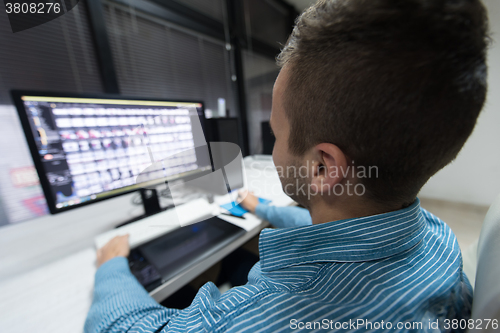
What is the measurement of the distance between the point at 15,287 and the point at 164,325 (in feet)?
1.54

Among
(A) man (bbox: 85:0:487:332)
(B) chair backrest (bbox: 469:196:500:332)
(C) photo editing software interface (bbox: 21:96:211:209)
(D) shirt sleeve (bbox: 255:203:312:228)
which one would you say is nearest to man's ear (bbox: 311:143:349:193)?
(A) man (bbox: 85:0:487:332)

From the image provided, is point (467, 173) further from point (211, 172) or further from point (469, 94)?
point (211, 172)

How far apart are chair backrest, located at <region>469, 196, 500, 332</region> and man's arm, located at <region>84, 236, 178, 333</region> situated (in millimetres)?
532

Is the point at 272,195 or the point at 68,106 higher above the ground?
the point at 68,106

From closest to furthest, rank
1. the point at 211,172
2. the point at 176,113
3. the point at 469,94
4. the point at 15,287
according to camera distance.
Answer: the point at 469,94 → the point at 15,287 → the point at 176,113 → the point at 211,172

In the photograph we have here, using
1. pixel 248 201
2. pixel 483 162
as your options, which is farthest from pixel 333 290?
pixel 483 162

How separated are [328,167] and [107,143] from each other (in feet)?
2.37

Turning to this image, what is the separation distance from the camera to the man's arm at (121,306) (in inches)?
14.7

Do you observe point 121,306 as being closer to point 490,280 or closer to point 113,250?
point 113,250

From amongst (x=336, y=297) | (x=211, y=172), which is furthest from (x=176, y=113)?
(x=336, y=297)

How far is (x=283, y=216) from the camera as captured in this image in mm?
739

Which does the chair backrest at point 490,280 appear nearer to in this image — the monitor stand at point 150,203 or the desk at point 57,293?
the desk at point 57,293

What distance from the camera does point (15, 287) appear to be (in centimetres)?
50

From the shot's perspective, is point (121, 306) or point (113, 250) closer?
point (121, 306)
